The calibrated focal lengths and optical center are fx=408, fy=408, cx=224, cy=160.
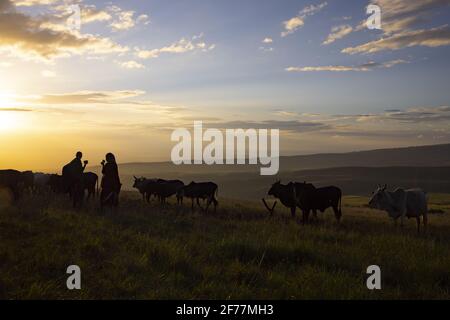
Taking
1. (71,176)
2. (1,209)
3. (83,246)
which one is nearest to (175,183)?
(71,176)

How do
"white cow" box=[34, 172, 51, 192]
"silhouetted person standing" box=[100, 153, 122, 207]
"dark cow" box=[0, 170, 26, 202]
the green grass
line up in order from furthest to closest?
"white cow" box=[34, 172, 51, 192] < "dark cow" box=[0, 170, 26, 202] < "silhouetted person standing" box=[100, 153, 122, 207] < the green grass

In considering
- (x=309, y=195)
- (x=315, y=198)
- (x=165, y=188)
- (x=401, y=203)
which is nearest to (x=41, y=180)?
(x=165, y=188)

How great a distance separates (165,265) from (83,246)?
7.51ft

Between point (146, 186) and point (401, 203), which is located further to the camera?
point (146, 186)

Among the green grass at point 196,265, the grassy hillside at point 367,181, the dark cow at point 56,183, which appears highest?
the dark cow at point 56,183

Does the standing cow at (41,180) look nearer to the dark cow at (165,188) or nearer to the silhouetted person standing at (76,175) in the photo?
the dark cow at (165,188)

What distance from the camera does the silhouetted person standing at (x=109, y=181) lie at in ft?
61.2

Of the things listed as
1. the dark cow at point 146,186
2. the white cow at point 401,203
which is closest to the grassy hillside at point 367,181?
the dark cow at point 146,186

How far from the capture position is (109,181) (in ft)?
61.9

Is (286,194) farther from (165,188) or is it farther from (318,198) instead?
(165,188)

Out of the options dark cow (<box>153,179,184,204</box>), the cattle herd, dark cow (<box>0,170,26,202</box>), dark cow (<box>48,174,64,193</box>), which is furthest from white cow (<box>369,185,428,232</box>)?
dark cow (<box>48,174,64,193</box>)

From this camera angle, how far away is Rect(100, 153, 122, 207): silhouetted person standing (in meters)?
18.6

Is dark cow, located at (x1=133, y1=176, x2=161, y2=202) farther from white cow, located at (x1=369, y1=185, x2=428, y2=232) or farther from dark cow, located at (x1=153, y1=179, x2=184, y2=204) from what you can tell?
white cow, located at (x1=369, y1=185, x2=428, y2=232)
